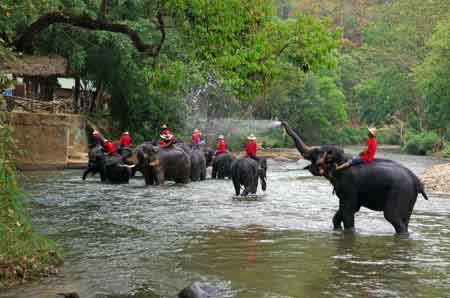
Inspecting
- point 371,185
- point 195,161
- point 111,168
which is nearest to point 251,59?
point 371,185

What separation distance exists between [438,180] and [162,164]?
30.7ft

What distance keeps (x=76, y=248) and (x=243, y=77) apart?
646 centimetres

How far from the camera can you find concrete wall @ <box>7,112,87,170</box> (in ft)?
90.6

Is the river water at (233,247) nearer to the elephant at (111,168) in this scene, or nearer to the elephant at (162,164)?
the elephant at (162,164)

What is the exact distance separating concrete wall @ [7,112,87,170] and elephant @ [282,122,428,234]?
15.6m

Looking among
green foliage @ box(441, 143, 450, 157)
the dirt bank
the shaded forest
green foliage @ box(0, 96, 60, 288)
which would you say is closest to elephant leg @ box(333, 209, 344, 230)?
the shaded forest

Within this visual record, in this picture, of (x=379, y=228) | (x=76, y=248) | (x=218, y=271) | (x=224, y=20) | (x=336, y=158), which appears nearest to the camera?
(x=218, y=271)

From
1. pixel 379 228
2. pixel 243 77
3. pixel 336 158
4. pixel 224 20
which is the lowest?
pixel 379 228

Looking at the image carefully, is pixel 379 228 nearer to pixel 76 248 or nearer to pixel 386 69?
pixel 76 248

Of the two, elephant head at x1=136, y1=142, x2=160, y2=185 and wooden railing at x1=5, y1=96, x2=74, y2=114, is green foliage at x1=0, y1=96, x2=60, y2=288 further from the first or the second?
wooden railing at x1=5, y1=96, x2=74, y2=114

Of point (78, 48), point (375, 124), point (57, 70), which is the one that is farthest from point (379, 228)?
point (375, 124)

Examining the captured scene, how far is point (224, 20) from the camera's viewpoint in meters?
16.3

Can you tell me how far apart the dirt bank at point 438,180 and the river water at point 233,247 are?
418 centimetres

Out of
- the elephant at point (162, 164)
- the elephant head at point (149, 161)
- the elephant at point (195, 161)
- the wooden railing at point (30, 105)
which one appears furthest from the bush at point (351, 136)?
the elephant head at point (149, 161)
